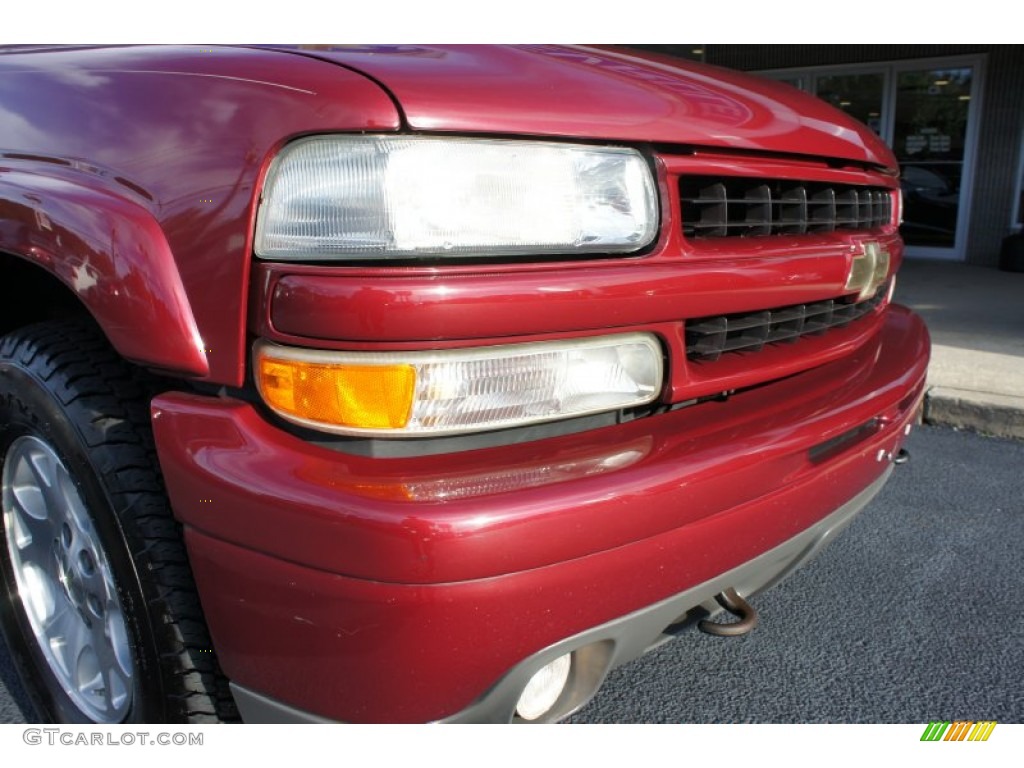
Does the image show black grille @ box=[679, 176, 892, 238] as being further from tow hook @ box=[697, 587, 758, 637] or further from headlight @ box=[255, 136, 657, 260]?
tow hook @ box=[697, 587, 758, 637]

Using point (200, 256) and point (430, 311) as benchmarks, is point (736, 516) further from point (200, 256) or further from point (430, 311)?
point (200, 256)

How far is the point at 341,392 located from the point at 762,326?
880 mm

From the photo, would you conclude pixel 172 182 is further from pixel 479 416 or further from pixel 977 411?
pixel 977 411

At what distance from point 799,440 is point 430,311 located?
769 millimetres

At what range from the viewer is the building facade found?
8.95 m

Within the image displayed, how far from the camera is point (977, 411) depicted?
12.9 ft

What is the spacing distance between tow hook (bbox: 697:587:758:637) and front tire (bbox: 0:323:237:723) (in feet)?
3.11

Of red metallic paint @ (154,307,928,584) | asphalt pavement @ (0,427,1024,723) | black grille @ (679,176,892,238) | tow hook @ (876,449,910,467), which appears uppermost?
black grille @ (679,176,892,238)

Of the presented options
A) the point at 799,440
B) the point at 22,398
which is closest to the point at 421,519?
the point at 799,440

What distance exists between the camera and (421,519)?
114cm
